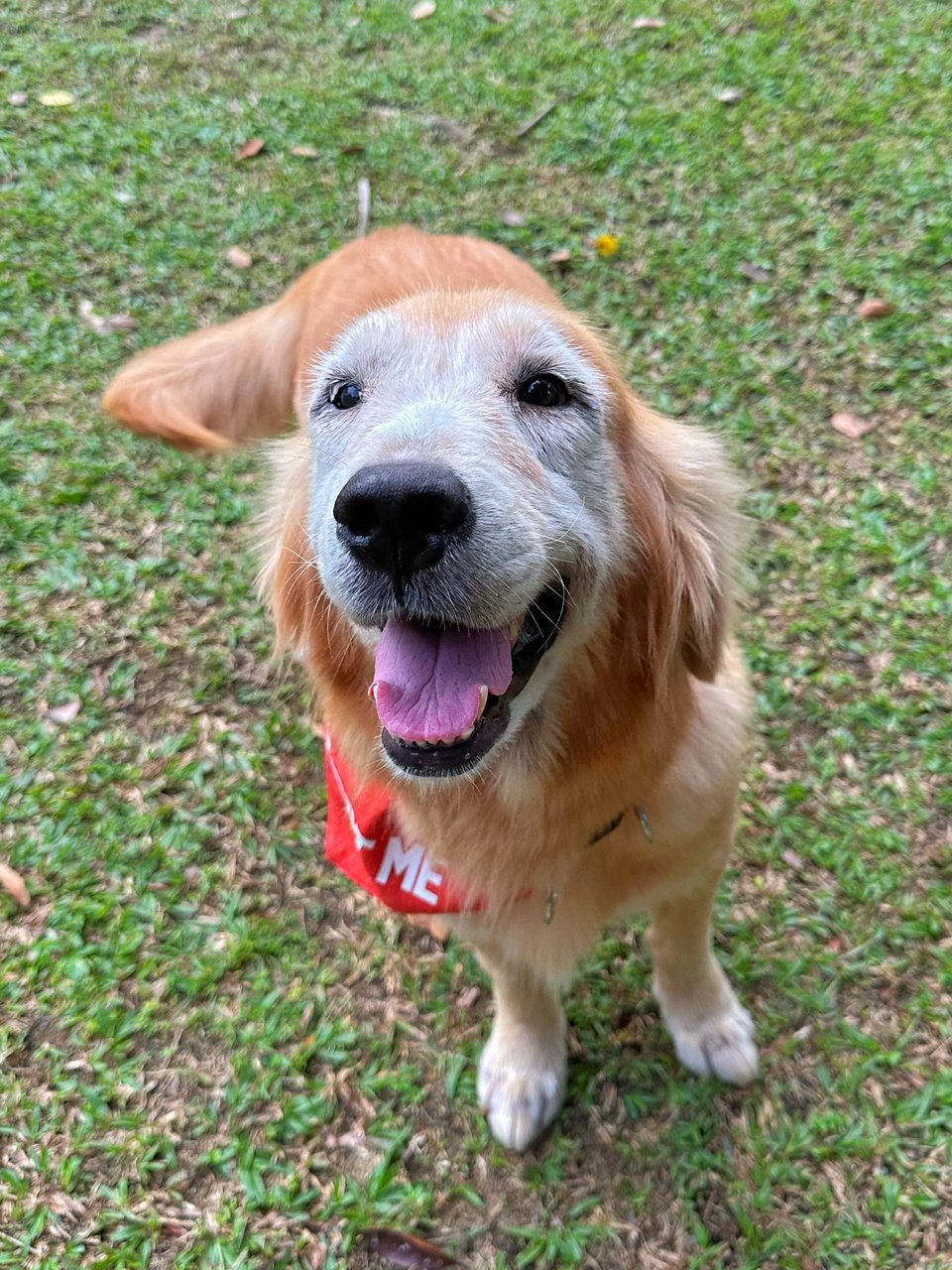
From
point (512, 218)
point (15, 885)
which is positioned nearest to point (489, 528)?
point (15, 885)

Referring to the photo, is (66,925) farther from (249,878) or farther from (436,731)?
(436,731)

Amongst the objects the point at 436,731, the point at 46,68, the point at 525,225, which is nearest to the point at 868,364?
the point at 525,225

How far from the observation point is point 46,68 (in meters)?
5.66

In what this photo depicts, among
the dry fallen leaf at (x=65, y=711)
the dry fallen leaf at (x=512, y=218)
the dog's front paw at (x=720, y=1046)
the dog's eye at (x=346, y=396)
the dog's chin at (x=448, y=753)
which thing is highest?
the dog's eye at (x=346, y=396)

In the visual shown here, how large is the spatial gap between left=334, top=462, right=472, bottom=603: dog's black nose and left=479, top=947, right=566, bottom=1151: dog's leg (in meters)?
1.40

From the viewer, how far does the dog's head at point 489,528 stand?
1595 millimetres

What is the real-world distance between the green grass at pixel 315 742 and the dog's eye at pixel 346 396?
1.69 m

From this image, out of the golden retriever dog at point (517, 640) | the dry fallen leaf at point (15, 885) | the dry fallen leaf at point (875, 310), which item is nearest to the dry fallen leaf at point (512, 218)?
the dry fallen leaf at point (875, 310)

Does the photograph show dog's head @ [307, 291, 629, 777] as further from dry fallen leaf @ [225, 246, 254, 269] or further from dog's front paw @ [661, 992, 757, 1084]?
dry fallen leaf @ [225, 246, 254, 269]

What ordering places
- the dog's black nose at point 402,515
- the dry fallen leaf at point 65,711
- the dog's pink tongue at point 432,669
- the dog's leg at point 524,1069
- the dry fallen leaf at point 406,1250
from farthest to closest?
the dry fallen leaf at point 65,711, the dog's leg at point 524,1069, the dry fallen leaf at point 406,1250, the dog's pink tongue at point 432,669, the dog's black nose at point 402,515

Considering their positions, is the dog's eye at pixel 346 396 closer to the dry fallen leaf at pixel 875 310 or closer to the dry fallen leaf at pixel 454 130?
the dry fallen leaf at pixel 875 310

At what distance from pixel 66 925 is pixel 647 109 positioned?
483 centimetres

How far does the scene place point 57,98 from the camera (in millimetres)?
5496

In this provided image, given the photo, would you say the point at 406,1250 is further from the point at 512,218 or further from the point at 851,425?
the point at 512,218
